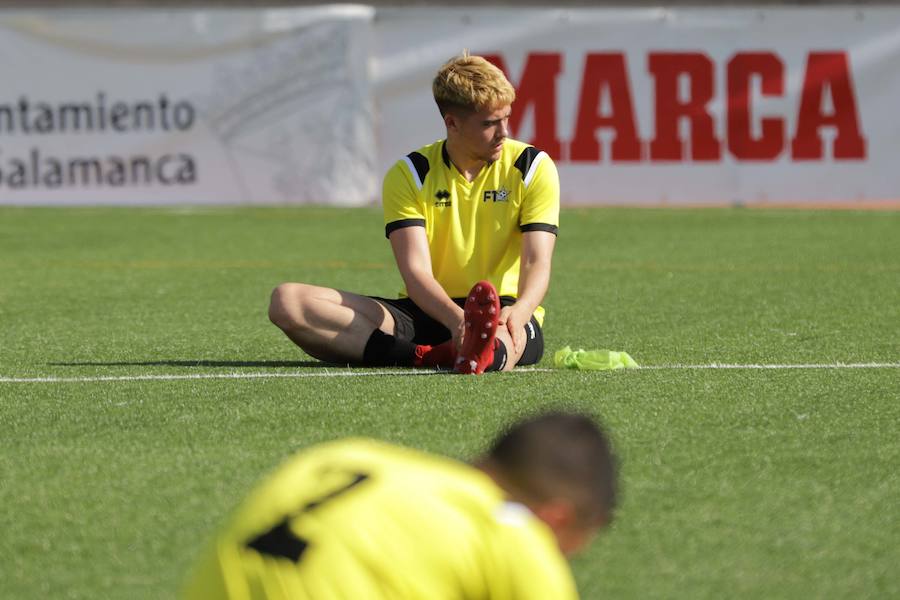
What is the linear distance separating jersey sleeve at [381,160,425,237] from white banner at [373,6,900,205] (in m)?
11.0

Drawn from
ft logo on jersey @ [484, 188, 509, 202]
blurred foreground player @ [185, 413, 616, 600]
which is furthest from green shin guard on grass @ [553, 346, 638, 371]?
blurred foreground player @ [185, 413, 616, 600]

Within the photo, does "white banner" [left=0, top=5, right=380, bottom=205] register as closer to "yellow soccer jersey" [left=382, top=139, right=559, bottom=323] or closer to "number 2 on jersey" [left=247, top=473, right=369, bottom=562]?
"yellow soccer jersey" [left=382, top=139, right=559, bottom=323]

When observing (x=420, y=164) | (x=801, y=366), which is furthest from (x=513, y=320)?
A: (x=801, y=366)

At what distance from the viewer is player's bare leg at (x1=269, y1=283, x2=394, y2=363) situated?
20.4ft

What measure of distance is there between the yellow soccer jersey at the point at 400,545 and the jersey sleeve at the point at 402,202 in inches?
151

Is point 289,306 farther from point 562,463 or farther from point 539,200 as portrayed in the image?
point 562,463

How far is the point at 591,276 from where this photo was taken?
1040 centimetres

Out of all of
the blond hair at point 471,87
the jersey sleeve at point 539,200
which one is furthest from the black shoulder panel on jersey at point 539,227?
the blond hair at point 471,87

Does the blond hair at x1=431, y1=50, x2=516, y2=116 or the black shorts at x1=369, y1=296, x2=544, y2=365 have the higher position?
the blond hair at x1=431, y1=50, x2=516, y2=116

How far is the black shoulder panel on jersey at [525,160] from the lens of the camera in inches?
247

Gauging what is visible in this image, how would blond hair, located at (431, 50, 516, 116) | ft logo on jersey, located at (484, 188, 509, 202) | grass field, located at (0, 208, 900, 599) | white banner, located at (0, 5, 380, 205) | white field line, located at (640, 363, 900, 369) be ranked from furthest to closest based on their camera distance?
white banner, located at (0, 5, 380, 205) → ft logo on jersey, located at (484, 188, 509, 202) → white field line, located at (640, 363, 900, 369) → blond hair, located at (431, 50, 516, 116) → grass field, located at (0, 208, 900, 599)

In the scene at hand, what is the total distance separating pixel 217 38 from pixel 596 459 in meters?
15.6

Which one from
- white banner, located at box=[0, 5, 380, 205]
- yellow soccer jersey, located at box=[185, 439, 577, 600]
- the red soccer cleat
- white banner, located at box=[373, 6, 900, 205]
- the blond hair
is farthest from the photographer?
white banner, located at box=[0, 5, 380, 205]

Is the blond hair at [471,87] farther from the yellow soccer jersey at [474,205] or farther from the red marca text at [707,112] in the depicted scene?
the red marca text at [707,112]
